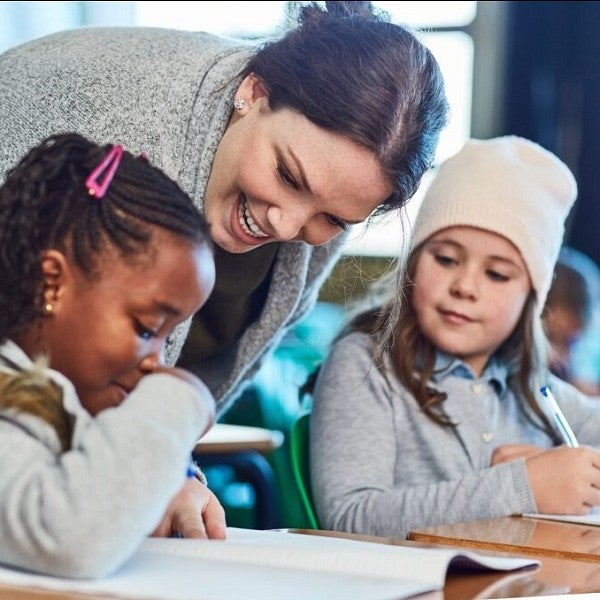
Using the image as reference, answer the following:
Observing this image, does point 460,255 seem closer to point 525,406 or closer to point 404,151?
point 525,406

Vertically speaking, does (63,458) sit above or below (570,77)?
above

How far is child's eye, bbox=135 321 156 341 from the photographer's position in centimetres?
67

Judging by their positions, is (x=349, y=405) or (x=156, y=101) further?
(x=349, y=405)

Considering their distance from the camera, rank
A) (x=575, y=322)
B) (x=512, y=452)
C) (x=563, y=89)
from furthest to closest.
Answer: (x=563, y=89), (x=575, y=322), (x=512, y=452)

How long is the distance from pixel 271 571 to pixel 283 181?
0.40 m

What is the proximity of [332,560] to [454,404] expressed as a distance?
2.97 ft

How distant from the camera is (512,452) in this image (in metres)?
1.53

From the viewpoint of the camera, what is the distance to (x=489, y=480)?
1.39 meters

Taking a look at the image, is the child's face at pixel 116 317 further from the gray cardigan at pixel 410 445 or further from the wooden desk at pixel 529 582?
the gray cardigan at pixel 410 445

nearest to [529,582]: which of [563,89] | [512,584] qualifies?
[512,584]

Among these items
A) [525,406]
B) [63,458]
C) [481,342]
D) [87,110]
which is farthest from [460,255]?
[63,458]

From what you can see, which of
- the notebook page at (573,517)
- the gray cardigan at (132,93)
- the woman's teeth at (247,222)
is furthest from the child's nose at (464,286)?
the woman's teeth at (247,222)

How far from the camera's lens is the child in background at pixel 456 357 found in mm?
1488

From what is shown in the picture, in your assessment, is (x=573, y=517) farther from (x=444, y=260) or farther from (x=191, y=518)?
(x=191, y=518)
